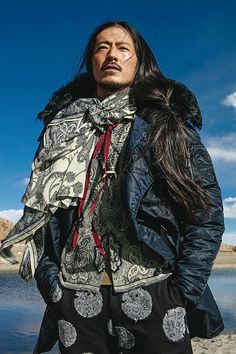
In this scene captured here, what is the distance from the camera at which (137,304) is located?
1.78 metres

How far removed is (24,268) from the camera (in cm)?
204

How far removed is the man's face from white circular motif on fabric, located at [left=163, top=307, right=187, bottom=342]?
1.13 metres

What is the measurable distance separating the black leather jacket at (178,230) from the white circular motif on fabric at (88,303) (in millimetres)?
146

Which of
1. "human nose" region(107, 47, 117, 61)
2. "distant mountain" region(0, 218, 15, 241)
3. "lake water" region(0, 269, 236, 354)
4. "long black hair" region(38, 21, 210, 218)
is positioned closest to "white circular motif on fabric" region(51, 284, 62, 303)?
"long black hair" region(38, 21, 210, 218)

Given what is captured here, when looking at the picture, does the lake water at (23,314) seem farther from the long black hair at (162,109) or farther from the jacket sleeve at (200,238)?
the jacket sleeve at (200,238)

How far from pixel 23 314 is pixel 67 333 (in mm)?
7868

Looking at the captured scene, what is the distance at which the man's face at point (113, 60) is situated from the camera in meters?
2.24

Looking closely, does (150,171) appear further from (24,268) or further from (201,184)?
(24,268)

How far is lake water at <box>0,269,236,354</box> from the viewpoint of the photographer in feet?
22.2


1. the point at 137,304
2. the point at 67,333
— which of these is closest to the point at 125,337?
the point at 137,304

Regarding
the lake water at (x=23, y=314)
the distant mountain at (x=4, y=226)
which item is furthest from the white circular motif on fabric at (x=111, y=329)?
the distant mountain at (x=4, y=226)

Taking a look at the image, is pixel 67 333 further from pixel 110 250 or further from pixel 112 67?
pixel 112 67

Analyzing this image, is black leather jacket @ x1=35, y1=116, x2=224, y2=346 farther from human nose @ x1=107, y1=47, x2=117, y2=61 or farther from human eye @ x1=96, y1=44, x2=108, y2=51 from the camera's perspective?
human eye @ x1=96, y1=44, x2=108, y2=51

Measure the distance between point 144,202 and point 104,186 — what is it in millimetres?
240
